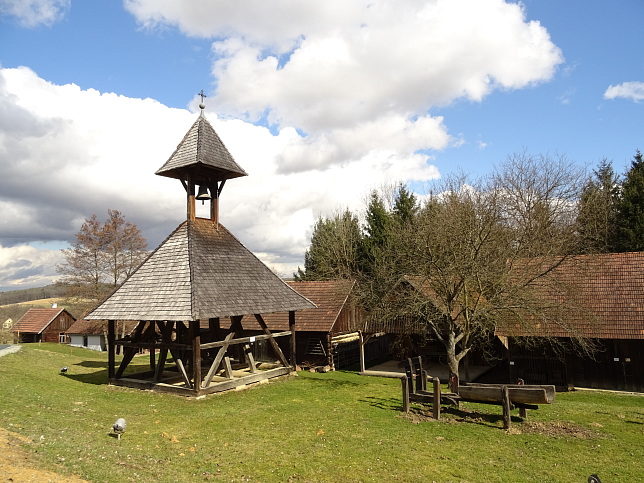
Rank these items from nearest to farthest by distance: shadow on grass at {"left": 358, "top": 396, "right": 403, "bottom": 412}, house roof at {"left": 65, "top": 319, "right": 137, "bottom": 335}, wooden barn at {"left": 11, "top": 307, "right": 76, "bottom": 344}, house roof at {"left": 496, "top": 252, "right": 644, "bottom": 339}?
shadow on grass at {"left": 358, "top": 396, "right": 403, "bottom": 412} < house roof at {"left": 496, "top": 252, "right": 644, "bottom": 339} < house roof at {"left": 65, "top": 319, "right": 137, "bottom": 335} < wooden barn at {"left": 11, "top": 307, "right": 76, "bottom": 344}

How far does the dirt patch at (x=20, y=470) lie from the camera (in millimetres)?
6539

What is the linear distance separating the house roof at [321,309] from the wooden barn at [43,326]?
39.1 m

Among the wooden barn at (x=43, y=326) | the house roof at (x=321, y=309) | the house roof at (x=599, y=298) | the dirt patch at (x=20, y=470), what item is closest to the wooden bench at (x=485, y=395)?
the house roof at (x=599, y=298)

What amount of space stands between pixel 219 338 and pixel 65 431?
32.7 feet

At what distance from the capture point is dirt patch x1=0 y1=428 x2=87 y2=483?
6539mm

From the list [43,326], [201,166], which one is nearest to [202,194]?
[201,166]


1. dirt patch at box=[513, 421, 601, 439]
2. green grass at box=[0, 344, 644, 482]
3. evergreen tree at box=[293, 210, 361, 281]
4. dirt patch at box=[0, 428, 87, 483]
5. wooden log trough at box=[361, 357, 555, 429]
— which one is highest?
evergreen tree at box=[293, 210, 361, 281]

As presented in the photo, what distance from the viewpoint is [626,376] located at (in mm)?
18094

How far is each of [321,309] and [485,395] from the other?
48.4ft

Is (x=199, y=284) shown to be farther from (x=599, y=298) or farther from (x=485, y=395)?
(x=599, y=298)

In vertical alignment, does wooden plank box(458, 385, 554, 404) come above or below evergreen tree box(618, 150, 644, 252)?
below

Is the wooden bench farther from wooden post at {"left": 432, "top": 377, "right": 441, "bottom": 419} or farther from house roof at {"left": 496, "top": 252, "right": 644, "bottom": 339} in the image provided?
house roof at {"left": 496, "top": 252, "right": 644, "bottom": 339}

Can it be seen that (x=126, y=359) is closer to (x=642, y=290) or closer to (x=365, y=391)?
(x=365, y=391)

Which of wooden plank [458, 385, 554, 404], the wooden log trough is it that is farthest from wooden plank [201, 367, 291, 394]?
wooden plank [458, 385, 554, 404]
